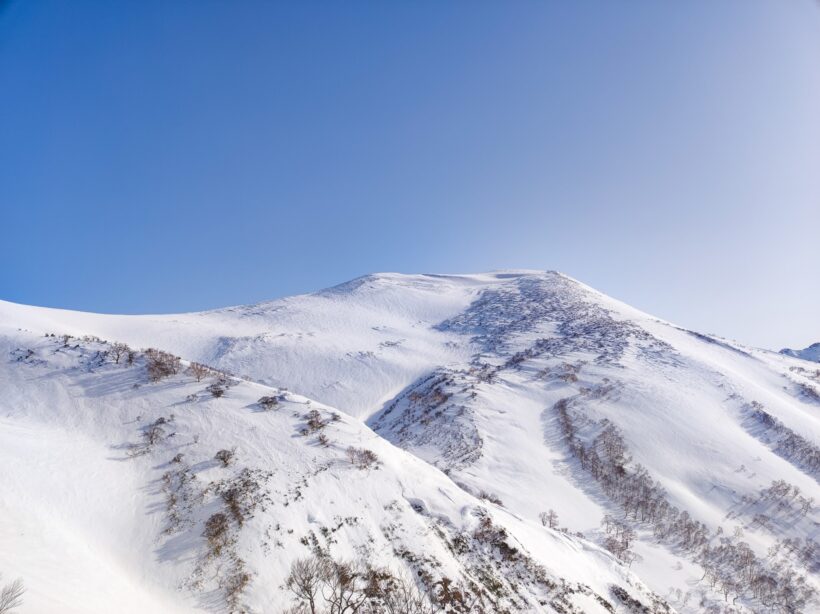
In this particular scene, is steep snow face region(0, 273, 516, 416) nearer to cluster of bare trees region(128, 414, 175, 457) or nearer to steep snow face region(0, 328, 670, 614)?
steep snow face region(0, 328, 670, 614)

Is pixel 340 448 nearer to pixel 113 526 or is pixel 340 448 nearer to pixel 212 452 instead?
pixel 212 452

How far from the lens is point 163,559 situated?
643 inches

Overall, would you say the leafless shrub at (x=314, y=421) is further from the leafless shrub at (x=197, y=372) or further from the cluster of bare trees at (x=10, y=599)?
the cluster of bare trees at (x=10, y=599)

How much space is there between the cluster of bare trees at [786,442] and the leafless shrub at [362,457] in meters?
53.7

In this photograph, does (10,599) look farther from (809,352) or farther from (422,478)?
(809,352)

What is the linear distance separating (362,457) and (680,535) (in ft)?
110

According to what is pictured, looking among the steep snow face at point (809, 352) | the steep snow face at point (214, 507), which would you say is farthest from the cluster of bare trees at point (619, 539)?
the steep snow face at point (809, 352)

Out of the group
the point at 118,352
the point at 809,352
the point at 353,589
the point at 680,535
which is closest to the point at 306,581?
the point at 353,589

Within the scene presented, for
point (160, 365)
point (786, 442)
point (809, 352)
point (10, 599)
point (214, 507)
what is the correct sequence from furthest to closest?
1. point (809, 352)
2. point (786, 442)
3. point (160, 365)
4. point (214, 507)
5. point (10, 599)

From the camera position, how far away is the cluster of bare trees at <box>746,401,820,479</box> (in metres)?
45.7

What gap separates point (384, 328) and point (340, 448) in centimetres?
7220

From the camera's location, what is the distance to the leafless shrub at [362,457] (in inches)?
933

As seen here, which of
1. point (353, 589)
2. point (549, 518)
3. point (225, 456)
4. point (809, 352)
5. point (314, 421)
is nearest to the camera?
point (353, 589)

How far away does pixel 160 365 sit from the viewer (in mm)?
28422
